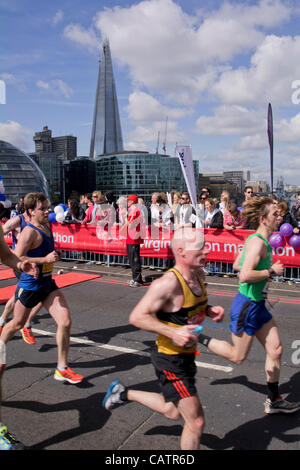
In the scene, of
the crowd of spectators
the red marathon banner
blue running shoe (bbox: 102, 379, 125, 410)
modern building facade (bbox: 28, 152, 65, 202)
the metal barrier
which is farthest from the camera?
modern building facade (bbox: 28, 152, 65, 202)

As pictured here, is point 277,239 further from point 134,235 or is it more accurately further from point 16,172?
point 16,172

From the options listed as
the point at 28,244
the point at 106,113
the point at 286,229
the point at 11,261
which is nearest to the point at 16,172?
the point at 286,229

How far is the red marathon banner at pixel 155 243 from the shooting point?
365 inches

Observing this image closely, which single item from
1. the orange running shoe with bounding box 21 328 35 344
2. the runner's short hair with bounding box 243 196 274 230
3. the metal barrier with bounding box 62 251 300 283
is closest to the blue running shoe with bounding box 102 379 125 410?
the runner's short hair with bounding box 243 196 274 230

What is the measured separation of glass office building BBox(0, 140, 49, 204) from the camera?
7200 centimetres

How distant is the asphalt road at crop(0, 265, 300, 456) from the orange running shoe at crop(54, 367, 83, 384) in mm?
75

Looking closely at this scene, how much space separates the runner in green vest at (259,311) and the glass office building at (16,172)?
7191 cm

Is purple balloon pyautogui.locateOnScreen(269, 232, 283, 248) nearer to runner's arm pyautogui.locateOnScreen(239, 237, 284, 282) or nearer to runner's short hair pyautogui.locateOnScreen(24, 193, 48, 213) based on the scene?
runner's arm pyautogui.locateOnScreen(239, 237, 284, 282)

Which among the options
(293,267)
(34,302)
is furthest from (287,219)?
(34,302)

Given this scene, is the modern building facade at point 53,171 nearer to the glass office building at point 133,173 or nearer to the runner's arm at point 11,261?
the glass office building at point 133,173

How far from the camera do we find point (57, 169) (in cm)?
12162

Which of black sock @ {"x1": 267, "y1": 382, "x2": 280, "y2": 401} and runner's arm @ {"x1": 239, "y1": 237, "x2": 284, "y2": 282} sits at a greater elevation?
runner's arm @ {"x1": 239, "y1": 237, "x2": 284, "y2": 282}

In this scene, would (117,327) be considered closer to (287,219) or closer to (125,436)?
(125,436)

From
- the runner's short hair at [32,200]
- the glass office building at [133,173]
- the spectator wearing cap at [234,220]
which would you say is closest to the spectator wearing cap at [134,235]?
A: the spectator wearing cap at [234,220]
